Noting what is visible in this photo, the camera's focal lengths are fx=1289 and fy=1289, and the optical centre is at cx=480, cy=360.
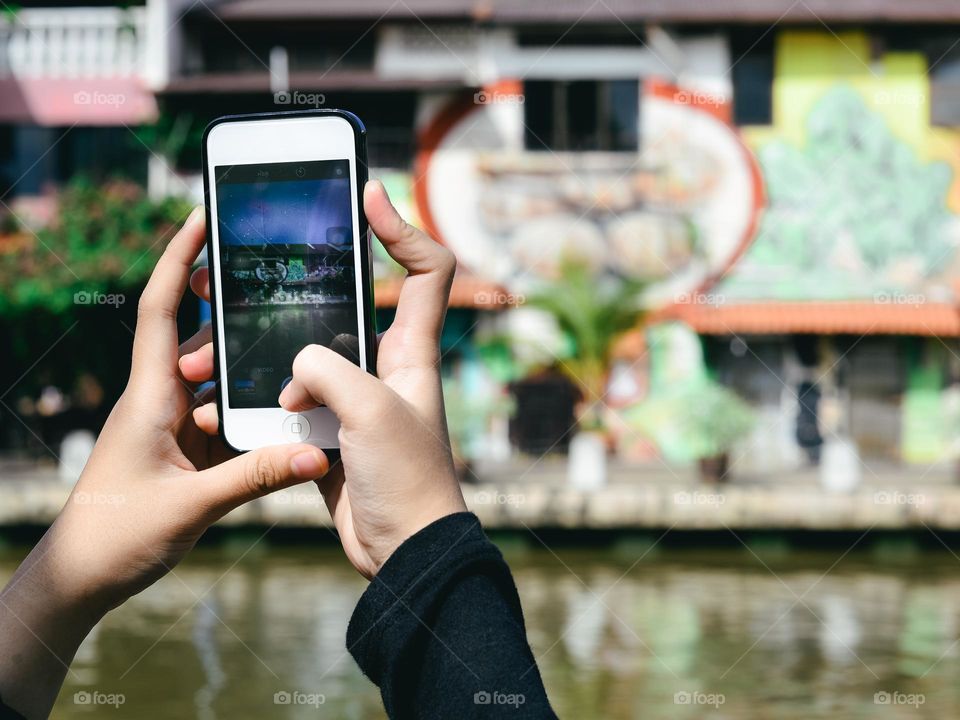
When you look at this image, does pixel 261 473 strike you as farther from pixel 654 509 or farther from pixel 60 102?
pixel 60 102

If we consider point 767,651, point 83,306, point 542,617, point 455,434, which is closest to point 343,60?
point 83,306

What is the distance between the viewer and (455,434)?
665 inches

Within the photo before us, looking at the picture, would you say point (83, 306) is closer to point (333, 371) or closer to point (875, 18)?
point (875, 18)

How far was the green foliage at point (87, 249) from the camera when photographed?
19359mm

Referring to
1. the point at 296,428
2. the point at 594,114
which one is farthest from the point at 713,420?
the point at 296,428

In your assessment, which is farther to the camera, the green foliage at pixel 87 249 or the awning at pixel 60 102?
the awning at pixel 60 102

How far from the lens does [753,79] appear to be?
2162 cm

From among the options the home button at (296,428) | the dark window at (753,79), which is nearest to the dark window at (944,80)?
the dark window at (753,79)

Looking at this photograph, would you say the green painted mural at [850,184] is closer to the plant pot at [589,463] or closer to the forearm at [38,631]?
the plant pot at [589,463]

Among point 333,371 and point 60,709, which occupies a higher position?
point 333,371

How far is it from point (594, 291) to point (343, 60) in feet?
19.5

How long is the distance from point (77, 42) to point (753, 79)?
1125 cm

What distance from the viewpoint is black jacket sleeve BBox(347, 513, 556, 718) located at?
1.26m

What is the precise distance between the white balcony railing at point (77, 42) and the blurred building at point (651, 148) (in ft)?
0.11
